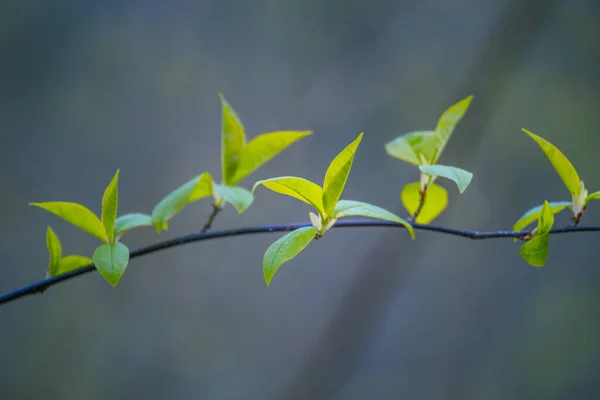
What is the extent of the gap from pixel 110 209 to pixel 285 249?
0.18 m

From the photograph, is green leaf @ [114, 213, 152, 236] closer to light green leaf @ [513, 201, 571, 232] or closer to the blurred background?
light green leaf @ [513, 201, 571, 232]

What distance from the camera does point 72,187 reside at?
1.09 meters

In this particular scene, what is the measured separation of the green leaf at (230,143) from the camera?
1.66 ft

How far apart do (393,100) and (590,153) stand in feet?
1.70

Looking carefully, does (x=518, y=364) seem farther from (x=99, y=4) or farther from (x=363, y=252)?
(x=99, y=4)

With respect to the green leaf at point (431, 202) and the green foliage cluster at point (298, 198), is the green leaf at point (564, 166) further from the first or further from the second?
the green leaf at point (431, 202)

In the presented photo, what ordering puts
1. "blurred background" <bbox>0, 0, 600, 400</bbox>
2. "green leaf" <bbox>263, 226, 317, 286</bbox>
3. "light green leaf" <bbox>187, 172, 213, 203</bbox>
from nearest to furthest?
"green leaf" <bbox>263, 226, 317, 286</bbox> < "light green leaf" <bbox>187, 172, 213, 203</bbox> < "blurred background" <bbox>0, 0, 600, 400</bbox>

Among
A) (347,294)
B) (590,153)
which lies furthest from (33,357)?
(590,153)

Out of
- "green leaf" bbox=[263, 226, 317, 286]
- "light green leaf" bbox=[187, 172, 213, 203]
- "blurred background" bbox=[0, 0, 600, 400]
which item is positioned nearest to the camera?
"green leaf" bbox=[263, 226, 317, 286]

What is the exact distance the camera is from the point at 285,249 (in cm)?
38

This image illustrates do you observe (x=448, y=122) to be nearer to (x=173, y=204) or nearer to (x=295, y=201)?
(x=173, y=204)

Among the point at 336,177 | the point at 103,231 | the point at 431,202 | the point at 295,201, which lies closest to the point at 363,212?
the point at 336,177

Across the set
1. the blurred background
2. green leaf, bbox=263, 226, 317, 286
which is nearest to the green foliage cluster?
green leaf, bbox=263, 226, 317, 286

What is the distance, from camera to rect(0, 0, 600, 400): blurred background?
3.53ft
